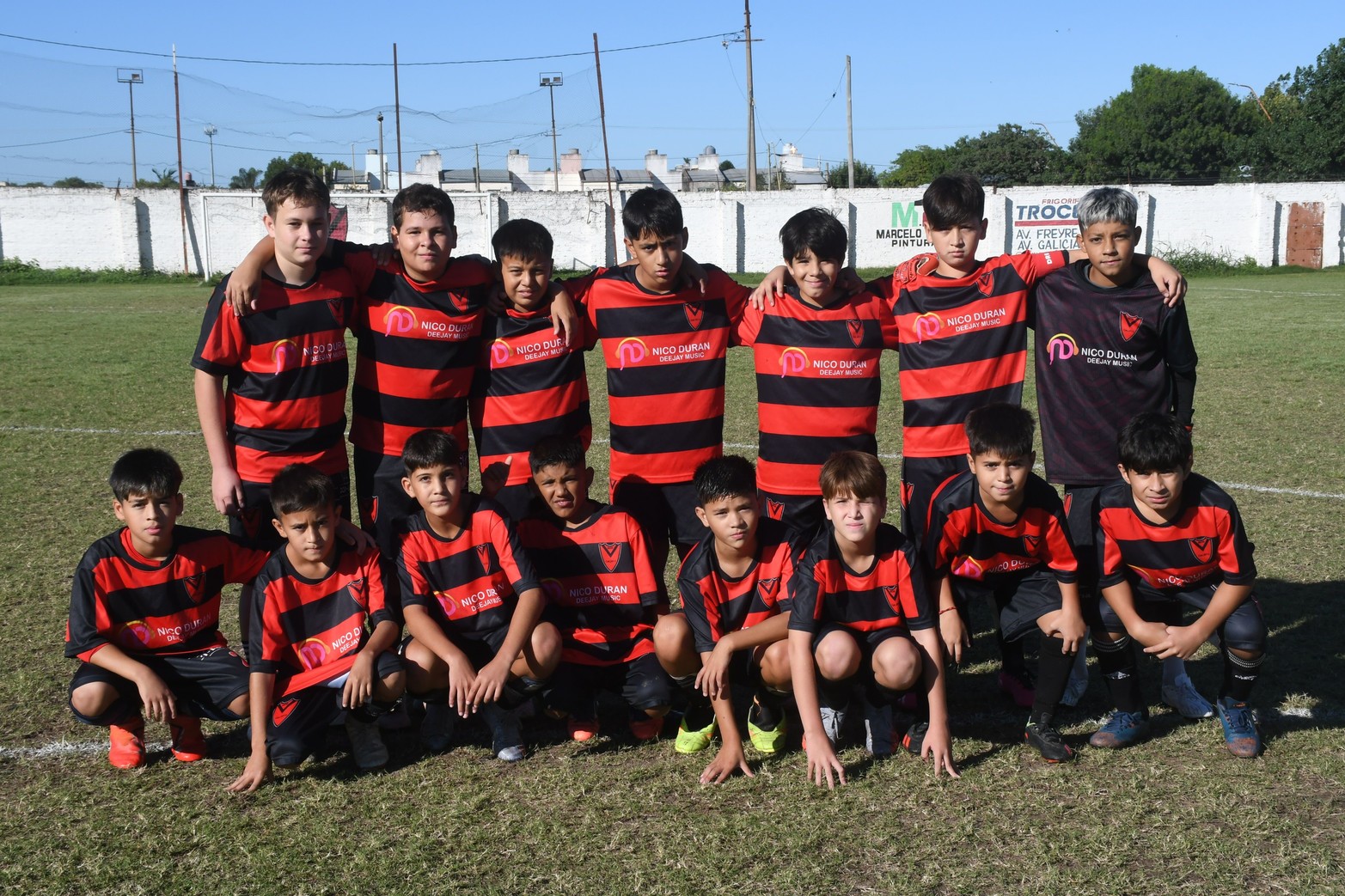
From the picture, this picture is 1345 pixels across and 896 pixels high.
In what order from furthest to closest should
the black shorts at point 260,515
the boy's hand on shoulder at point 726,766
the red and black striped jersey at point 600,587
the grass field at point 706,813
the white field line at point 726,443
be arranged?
the white field line at point 726,443
the black shorts at point 260,515
the red and black striped jersey at point 600,587
the boy's hand on shoulder at point 726,766
the grass field at point 706,813

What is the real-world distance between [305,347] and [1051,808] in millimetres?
2767

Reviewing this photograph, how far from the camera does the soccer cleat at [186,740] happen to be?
3.47 meters

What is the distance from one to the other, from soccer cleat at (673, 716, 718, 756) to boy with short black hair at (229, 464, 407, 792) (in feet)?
2.90

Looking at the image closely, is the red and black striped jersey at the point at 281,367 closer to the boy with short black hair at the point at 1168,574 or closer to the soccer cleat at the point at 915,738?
the soccer cleat at the point at 915,738

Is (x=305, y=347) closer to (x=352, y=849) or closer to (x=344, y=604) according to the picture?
(x=344, y=604)

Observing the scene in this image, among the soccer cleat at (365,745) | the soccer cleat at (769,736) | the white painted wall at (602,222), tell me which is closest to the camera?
the soccer cleat at (365,745)

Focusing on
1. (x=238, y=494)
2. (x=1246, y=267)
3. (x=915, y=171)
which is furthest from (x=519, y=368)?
(x=915, y=171)

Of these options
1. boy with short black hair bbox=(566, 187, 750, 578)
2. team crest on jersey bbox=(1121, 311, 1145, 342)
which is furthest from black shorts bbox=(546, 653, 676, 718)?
team crest on jersey bbox=(1121, 311, 1145, 342)

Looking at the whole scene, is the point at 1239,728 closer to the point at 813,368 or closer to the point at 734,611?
the point at 734,611

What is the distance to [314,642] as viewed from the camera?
354 cm

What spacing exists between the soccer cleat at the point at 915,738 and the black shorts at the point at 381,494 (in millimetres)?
1864

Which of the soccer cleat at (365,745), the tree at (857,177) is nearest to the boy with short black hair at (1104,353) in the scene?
the soccer cleat at (365,745)

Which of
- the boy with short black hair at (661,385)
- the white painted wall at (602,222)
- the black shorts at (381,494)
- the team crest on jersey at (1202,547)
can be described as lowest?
the team crest on jersey at (1202,547)

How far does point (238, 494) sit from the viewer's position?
3715 millimetres
